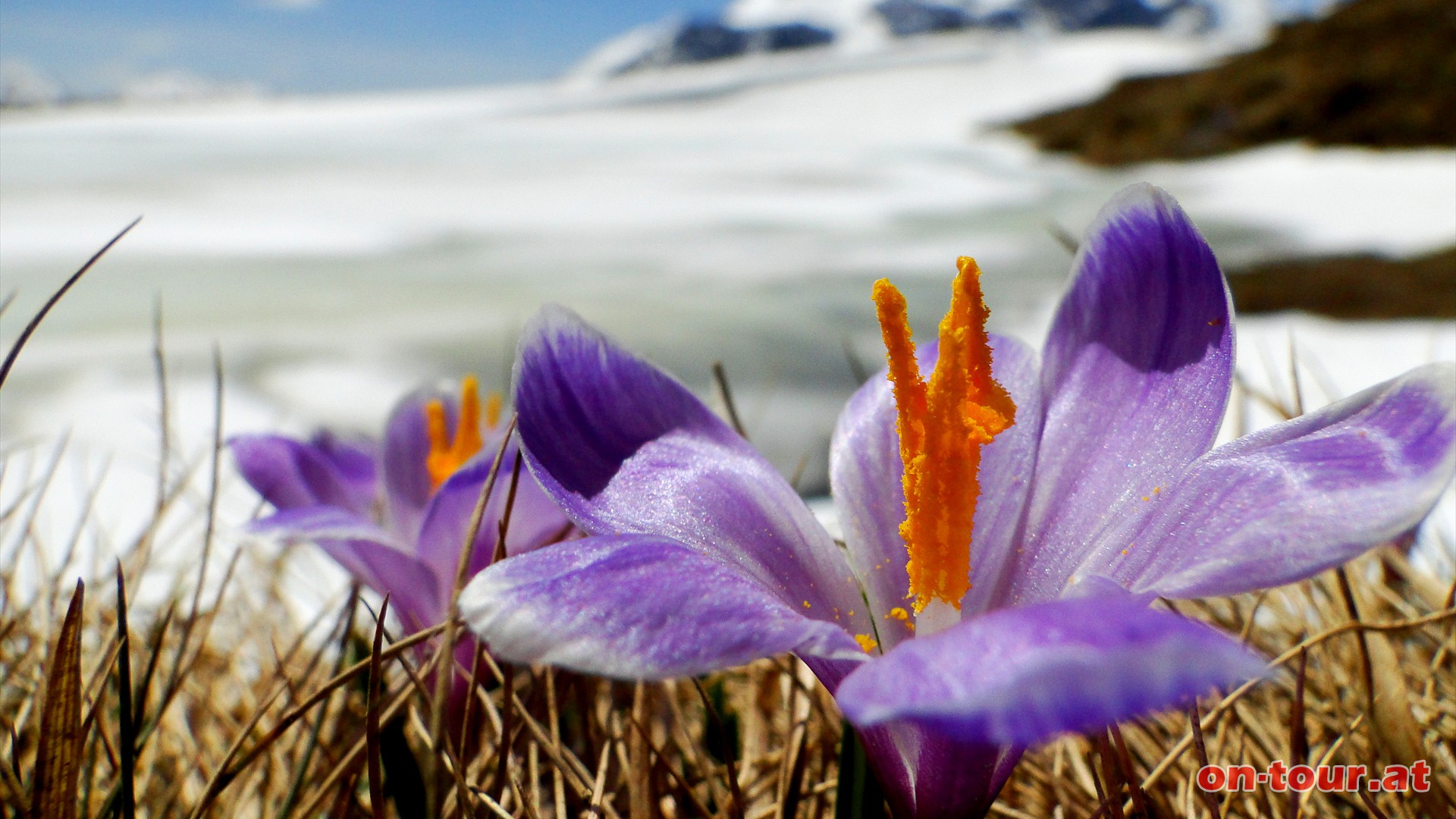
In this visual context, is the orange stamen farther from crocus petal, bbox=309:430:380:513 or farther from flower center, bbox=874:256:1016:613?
flower center, bbox=874:256:1016:613

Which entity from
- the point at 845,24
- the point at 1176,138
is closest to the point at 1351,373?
the point at 1176,138

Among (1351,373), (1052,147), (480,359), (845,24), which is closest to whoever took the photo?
(1351,373)

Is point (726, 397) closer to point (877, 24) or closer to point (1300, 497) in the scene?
point (1300, 497)

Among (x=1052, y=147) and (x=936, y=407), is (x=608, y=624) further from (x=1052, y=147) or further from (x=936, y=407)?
(x=1052, y=147)

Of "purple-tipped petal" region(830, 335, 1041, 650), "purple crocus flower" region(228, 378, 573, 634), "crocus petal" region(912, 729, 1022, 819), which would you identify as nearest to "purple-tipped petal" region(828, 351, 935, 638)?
"purple-tipped petal" region(830, 335, 1041, 650)

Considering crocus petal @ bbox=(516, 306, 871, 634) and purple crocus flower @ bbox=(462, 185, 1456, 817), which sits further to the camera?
crocus petal @ bbox=(516, 306, 871, 634)
